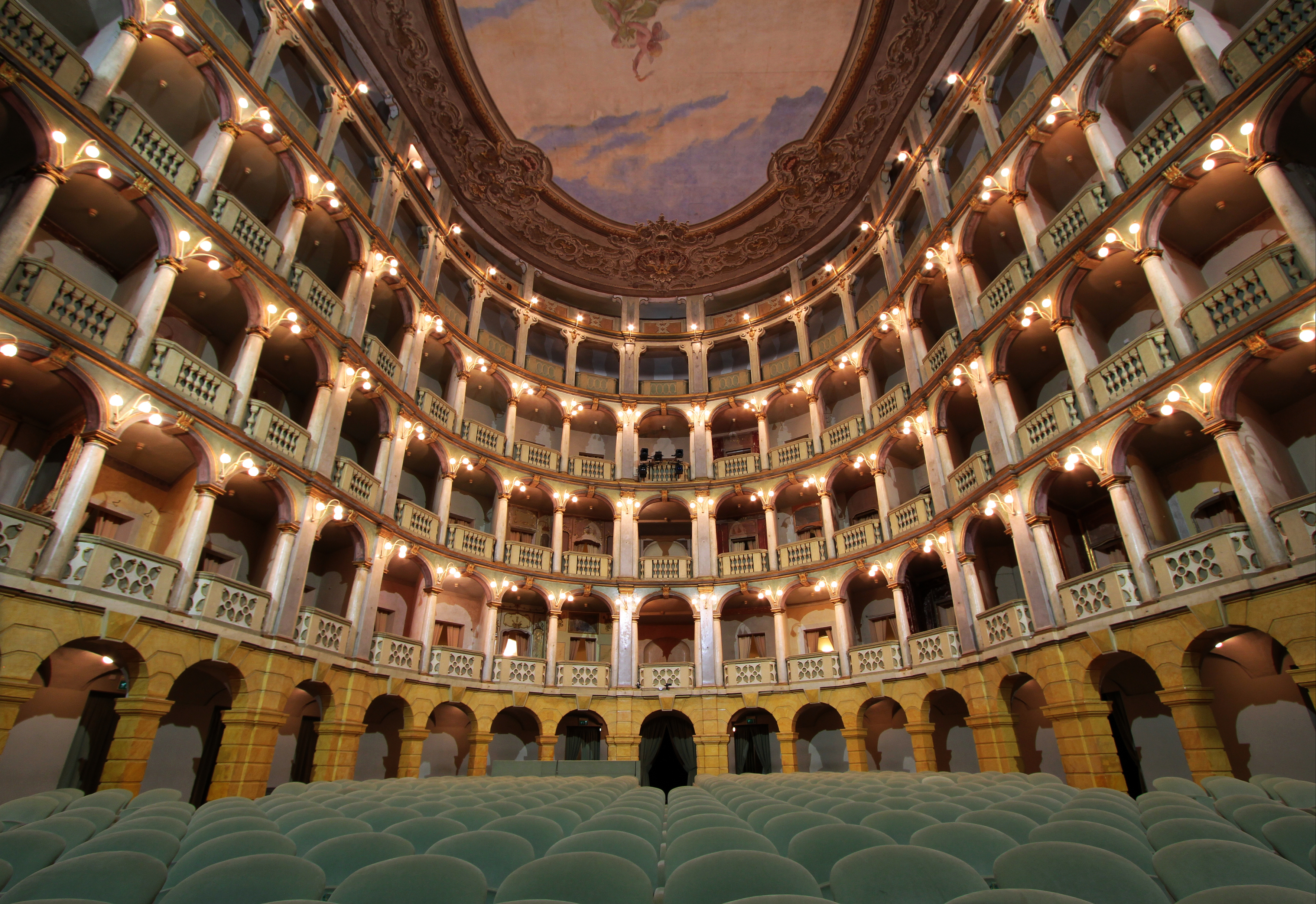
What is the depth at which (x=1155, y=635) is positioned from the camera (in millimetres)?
11961

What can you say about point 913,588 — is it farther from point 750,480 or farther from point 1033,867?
point 1033,867

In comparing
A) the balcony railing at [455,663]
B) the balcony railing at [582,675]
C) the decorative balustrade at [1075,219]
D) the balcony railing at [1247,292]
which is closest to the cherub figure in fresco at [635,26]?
the decorative balustrade at [1075,219]

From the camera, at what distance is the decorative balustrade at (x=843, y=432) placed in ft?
78.3

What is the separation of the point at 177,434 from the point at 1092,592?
19.9 meters

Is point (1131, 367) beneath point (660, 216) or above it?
beneath

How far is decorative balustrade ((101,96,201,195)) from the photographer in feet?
40.8

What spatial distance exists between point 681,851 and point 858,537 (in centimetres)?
2007

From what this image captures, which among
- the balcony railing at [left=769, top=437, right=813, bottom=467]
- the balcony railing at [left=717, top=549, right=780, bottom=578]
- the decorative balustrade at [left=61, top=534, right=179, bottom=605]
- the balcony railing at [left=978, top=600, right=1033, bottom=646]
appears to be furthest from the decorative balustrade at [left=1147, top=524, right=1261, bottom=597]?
the decorative balustrade at [left=61, top=534, right=179, bottom=605]

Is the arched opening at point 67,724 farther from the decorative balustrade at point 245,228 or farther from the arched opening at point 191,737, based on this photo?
the decorative balustrade at point 245,228

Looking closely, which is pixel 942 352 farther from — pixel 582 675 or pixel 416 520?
pixel 416 520

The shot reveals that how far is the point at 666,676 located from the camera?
23.5 meters

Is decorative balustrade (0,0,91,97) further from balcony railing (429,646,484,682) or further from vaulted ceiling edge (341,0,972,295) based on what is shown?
balcony railing (429,646,484,682)

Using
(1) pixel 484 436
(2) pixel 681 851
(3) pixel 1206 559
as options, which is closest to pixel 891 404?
(3) pixel 1206 559

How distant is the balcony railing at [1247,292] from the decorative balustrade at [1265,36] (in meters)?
3.55
